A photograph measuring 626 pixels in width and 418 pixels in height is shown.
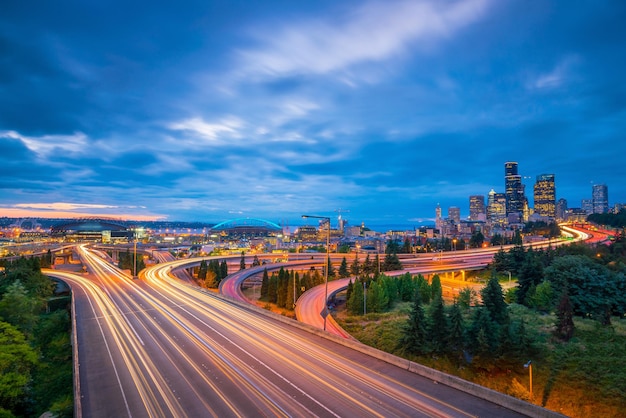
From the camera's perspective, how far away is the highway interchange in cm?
1574

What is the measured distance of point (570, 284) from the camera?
4091 centimetres

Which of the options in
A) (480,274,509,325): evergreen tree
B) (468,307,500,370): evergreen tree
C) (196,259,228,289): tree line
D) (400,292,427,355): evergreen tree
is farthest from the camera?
(196,259,228,289): tree line

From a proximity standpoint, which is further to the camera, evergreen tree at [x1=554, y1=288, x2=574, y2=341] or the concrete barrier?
evergreen tree at [x1=554, y1=288, x2=574, y2=341]

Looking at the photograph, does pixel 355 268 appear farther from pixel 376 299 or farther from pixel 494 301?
pixel 494 301

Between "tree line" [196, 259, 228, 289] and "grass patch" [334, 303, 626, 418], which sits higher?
"tree line" [196, 259, 228, 289]

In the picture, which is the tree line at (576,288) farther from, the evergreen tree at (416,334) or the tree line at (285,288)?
the tree line at (285,288)

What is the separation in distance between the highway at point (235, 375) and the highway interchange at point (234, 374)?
0.18ft

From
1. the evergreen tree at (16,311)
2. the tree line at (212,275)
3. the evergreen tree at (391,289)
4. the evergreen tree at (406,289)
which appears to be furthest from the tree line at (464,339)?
the tree line at (212,275)

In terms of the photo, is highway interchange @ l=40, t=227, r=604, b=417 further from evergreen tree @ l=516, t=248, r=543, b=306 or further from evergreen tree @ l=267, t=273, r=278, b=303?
evergreen tree @ l=516, t=248, r=543, b=306

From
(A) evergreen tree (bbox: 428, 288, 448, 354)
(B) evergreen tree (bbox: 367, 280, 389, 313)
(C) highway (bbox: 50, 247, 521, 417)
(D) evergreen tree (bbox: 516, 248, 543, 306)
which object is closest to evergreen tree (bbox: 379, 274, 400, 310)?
(B) evergreen tree (bbox: 367, 280, 389, 313)

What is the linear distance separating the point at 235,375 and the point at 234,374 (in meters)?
0.17

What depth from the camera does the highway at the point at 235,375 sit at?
15734 mm

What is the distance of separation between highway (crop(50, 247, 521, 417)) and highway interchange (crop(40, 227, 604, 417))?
0.06m

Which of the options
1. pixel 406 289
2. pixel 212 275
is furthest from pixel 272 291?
pixel 406 289
